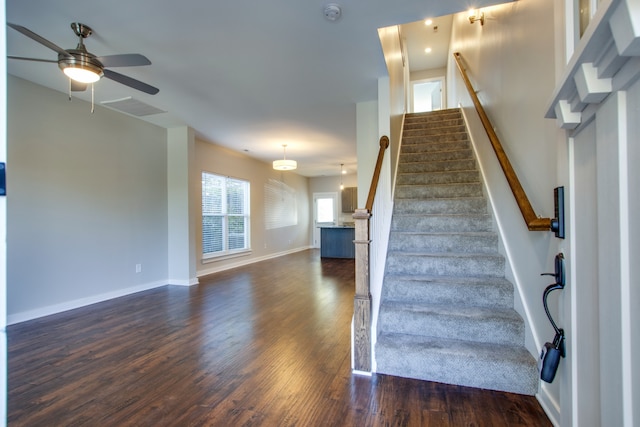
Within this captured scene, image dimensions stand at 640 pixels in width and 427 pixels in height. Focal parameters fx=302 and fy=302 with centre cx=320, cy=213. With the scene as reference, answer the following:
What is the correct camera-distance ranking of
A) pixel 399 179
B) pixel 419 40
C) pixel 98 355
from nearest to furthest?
pixel 98 355 < pixel 399 179 < pixel 419 40

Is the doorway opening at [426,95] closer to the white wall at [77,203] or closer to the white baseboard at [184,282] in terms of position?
the white wall at [77,203]

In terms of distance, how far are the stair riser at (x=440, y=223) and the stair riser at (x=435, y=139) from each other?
6.55ft

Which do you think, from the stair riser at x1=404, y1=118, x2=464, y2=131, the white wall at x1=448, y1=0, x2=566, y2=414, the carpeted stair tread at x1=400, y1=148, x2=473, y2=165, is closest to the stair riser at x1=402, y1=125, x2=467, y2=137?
the stair riser at x1=404, y1=118, x2=464, y2=131

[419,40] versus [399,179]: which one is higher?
[419,40]

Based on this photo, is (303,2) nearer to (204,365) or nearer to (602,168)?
(602,168)

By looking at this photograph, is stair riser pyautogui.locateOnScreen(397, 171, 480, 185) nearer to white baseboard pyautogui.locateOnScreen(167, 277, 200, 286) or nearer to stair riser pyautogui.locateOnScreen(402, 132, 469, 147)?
stair riser pyautogui.locateOnScreen(402, 132, 469, 147)

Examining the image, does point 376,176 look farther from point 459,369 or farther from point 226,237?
point 226,237

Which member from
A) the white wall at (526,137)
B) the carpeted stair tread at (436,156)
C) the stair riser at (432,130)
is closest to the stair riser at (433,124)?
the stair riser at (432,130)

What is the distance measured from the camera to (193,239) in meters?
5.11

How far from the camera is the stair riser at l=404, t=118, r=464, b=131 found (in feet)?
16.8

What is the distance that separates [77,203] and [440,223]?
4.39 meters

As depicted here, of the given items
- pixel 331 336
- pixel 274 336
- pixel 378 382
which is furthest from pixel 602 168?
pixel 274 336

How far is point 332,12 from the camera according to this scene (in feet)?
7.31

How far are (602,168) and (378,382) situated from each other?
5.80 feet
